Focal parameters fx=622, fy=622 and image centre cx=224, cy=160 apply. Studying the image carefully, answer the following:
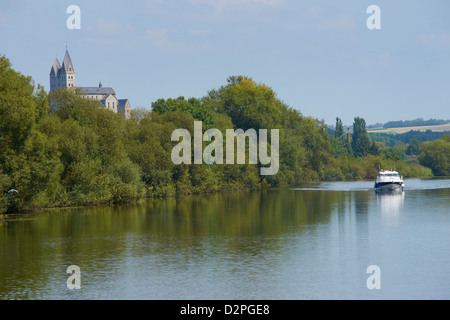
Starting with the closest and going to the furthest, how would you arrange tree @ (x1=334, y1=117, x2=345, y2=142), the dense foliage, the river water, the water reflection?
1. the river water
2. the dense foliage
3. the water reflection
4. tree @ (x1=334, y1=117, x2=345, y2=142)

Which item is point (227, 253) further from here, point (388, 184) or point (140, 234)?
point (388, 184)

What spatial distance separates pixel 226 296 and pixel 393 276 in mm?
9571

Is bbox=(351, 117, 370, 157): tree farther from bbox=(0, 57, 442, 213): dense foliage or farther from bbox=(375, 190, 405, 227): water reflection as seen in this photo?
bbox=(375, 190, 405, 227): water reflection

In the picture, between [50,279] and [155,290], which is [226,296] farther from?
[50,279]

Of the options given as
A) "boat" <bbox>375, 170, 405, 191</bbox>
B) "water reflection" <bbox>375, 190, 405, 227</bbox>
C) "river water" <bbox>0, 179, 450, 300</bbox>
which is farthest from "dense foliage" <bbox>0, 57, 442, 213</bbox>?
"water reflection" <bbox>375, 190, 405, 227</bbox>

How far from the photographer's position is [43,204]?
5938 centimetres

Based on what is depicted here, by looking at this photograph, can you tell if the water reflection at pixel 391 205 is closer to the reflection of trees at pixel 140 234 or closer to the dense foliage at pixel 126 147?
the reflection of trees at pixel 140 234

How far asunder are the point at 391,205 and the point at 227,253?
124 feet

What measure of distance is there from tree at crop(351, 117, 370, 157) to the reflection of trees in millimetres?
97701

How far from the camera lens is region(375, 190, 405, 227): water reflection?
5622 centimetres

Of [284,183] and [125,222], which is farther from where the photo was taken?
[284,183]

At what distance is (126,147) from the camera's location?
8038cm

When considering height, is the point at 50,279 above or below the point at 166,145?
below
